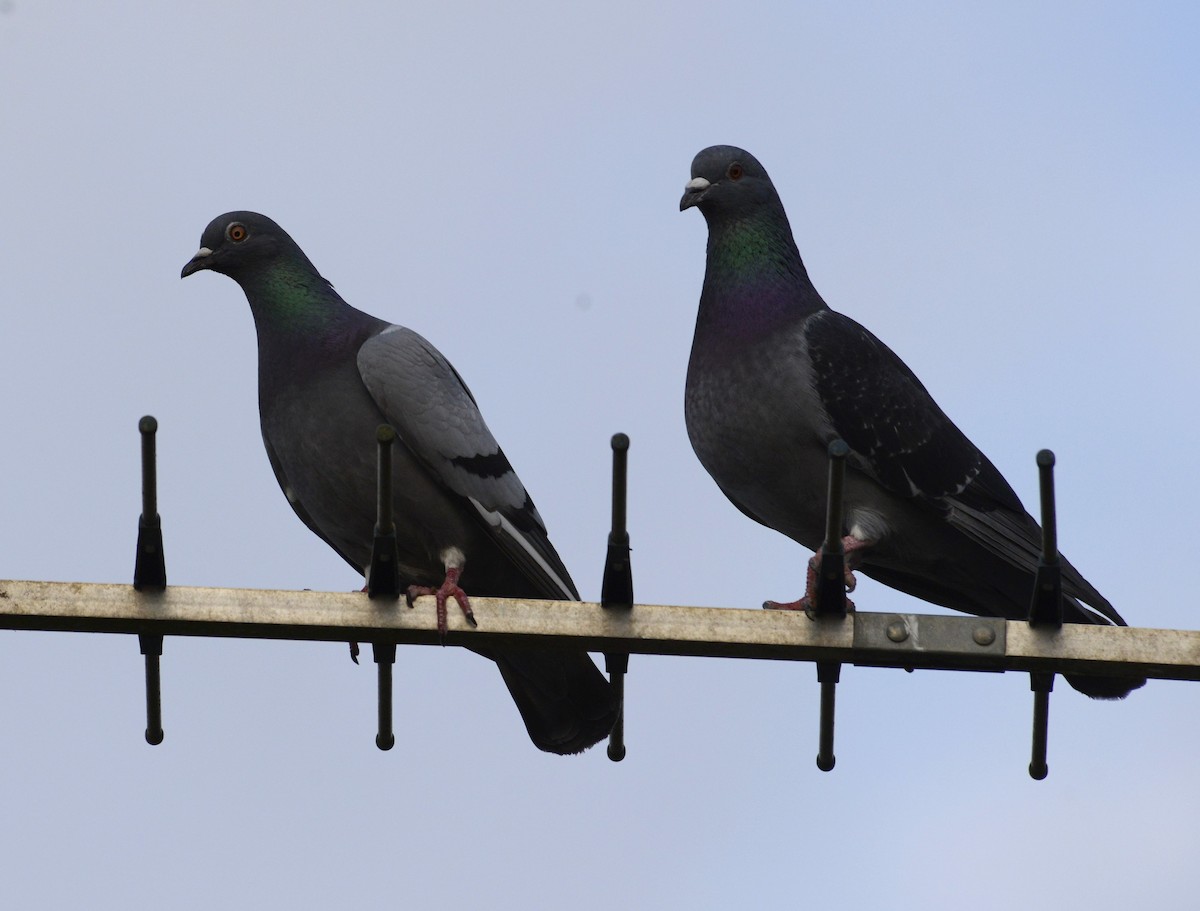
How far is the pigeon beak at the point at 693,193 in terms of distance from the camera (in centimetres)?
923

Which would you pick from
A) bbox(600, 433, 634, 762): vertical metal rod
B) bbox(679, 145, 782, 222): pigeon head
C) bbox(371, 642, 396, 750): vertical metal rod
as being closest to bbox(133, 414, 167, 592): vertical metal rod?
bbox(371, 642, 396, 750): vertical metal rod

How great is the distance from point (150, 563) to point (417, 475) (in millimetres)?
2500

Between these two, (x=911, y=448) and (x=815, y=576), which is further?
(x=911, y=448)

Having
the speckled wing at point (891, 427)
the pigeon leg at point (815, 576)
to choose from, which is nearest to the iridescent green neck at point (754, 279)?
the speckled wing at point (891, 427)

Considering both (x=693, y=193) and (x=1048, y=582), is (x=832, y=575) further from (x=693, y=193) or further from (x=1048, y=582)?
(x=693, y=193)

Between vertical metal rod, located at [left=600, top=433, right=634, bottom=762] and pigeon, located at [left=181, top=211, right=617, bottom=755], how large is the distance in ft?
5.68

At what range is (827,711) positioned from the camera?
6.31 meters

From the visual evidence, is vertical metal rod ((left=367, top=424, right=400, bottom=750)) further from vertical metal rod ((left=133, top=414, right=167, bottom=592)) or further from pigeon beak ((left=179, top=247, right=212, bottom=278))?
pigeon beak ((left=179, top=247, right=212, bottom=278))

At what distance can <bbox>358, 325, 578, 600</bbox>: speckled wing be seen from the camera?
322 inches

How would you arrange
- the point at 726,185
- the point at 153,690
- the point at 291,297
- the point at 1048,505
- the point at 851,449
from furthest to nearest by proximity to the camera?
the point at 726,185 < the point at 291,297 < the point at 851,449 < the point at 153,690 < the point at 1048,505

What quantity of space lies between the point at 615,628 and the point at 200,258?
4197 mm

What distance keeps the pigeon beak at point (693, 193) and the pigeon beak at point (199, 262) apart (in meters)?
2.32

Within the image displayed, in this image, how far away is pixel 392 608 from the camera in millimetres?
6086

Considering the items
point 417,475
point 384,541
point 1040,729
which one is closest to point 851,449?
point 417,475
